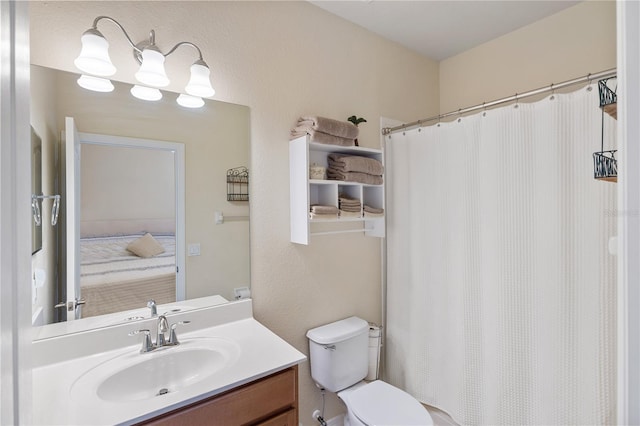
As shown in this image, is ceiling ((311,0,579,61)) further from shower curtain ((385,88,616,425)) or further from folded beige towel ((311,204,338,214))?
folded beige towel ((311,204,338,214))

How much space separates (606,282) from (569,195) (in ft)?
1.33

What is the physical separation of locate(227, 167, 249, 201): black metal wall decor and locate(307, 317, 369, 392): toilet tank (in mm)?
902

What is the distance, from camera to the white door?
1169mm

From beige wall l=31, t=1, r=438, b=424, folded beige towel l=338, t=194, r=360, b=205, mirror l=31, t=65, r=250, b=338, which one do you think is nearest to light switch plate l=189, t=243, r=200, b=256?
mirror l=31, t=65, r=250, b=338

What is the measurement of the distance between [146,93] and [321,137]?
852 millimetres

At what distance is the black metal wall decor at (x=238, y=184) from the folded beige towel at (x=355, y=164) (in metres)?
0.55

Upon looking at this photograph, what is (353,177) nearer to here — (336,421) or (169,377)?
(169,377)

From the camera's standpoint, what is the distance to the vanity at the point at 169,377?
90cm

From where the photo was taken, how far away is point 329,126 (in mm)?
1652

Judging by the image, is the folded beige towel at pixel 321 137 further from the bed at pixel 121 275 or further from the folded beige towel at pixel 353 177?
the bed at pixel 121 275

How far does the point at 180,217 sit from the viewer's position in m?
1.43

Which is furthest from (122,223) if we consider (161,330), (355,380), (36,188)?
(355,380)

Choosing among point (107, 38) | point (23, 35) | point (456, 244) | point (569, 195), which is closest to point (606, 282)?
point (569, 195)

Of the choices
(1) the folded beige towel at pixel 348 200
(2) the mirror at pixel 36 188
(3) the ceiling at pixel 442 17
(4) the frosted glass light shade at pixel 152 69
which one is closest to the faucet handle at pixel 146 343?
(2) the mirror at pixel 36 188
